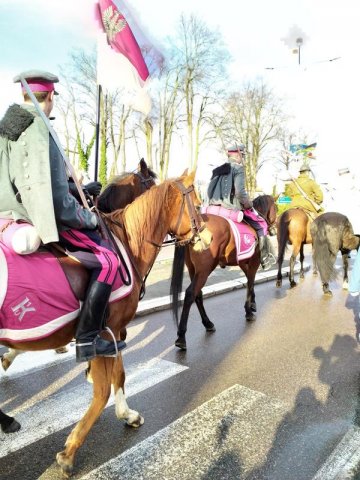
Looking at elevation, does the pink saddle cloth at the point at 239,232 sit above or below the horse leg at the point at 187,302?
above

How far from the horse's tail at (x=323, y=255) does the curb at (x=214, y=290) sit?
1.78 meters

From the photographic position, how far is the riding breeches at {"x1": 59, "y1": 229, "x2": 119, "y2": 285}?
8.09 feet

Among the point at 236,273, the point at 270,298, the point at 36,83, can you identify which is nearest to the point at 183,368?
the point at 36,83

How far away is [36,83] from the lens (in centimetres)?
236

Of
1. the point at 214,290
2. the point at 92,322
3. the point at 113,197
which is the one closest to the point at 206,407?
the point at 92,322

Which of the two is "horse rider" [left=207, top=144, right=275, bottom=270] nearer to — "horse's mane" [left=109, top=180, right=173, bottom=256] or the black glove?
the black glove

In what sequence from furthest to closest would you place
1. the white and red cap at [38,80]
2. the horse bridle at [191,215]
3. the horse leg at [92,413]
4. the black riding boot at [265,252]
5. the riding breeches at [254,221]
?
the black riding boot at [265,252] < the riding breeches at [254,221] < the horse bridle at [191,215] < the horse leg at [92,413] < the white and red cap at [38,80]

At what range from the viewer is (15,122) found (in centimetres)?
217

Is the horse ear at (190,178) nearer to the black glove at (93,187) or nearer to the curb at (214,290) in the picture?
the black glove at (93,187)

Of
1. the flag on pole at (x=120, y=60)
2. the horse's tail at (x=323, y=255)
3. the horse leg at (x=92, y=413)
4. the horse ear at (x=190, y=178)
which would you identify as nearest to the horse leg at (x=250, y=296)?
the horse's tail at (x=323, y=255)

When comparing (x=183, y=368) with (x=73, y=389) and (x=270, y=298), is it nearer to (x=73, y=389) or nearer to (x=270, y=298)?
(x=73, y=389)

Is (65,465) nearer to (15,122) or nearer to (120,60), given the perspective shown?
(15,122)

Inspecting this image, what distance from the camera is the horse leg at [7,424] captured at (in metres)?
3.01

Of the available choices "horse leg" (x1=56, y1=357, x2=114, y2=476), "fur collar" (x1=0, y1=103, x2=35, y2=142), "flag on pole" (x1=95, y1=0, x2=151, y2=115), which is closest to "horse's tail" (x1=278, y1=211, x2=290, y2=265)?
"flag on pole" (x1=95, y1=0, x2=151, y2=115)
